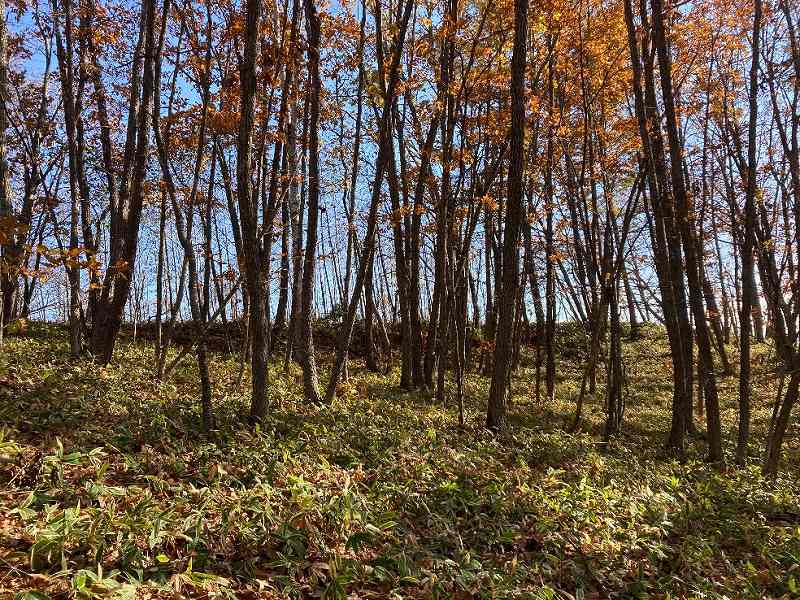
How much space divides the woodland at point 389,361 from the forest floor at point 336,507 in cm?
3

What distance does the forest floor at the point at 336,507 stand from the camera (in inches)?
122

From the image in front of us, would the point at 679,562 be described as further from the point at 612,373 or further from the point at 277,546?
the point at 612,373

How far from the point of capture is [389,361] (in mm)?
14297

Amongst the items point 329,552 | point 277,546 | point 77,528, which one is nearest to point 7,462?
point 77,528

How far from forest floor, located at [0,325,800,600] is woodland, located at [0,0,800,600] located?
31mm

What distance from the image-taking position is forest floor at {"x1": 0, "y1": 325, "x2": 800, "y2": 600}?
311 cm

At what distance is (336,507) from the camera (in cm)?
403

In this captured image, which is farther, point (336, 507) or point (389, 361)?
point (389, 361)

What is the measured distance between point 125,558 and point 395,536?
1.99 meters

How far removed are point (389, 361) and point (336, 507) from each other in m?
10.3

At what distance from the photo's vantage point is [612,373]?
370 inches

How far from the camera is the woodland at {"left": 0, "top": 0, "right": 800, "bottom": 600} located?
3594 millimetres

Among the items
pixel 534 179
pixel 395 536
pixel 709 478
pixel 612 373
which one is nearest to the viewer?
pixel 395 536

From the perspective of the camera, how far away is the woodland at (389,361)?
11.8ft
